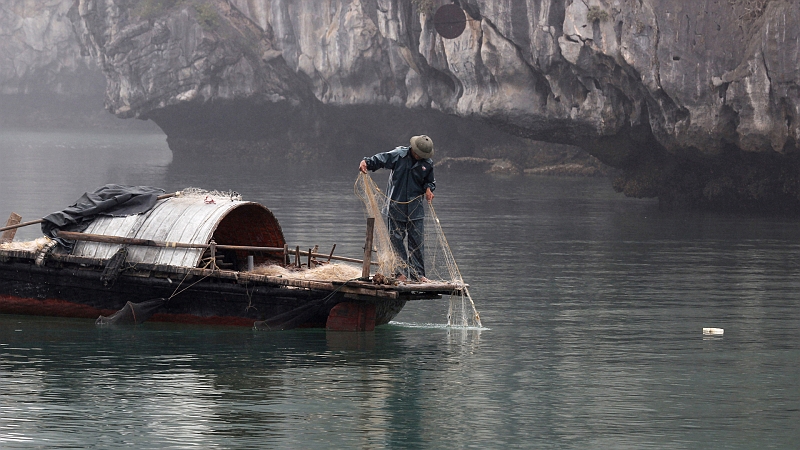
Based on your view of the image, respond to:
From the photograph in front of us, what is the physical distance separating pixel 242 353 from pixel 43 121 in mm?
85367

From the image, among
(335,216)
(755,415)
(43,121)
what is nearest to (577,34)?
(335,216)

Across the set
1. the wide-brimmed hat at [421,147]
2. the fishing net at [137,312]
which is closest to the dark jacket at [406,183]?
the wide-brimmed hat at [421,147]

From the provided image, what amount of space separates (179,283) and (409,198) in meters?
2.85

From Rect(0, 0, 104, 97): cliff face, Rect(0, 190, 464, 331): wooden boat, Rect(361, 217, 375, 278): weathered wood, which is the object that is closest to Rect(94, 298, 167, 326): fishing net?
Rect(0, 190, 464, 331): wooden boat

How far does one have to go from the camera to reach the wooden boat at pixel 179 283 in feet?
44.2

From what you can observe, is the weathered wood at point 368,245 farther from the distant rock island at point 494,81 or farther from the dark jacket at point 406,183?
the distant rock island at point 494,81

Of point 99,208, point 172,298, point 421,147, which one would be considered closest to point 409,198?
point 421,147

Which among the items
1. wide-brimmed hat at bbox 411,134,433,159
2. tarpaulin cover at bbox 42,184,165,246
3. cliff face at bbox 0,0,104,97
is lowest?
tarpaulin cover at bbox 42,184,165,246

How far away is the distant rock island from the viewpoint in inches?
1086

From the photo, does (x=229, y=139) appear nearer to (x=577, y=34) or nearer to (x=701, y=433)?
(x=577, y=34)

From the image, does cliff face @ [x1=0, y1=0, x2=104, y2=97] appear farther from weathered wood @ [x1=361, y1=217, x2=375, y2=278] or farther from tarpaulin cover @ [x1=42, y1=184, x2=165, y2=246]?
weathered wood @ [x1=361, y1=217, x2=375, y2=278]

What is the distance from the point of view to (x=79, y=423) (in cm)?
974

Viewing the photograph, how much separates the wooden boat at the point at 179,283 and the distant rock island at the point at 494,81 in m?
15.7

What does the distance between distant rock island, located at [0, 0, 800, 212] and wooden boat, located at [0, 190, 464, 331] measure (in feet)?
51.5
